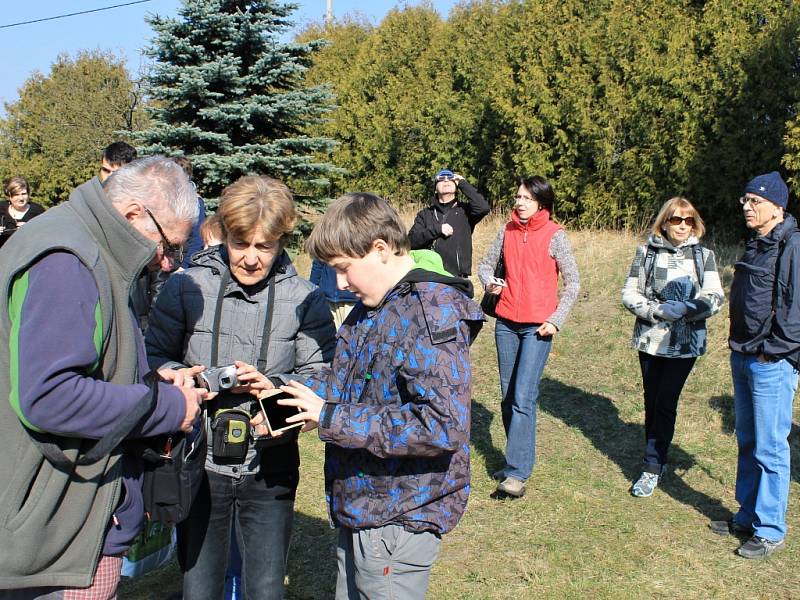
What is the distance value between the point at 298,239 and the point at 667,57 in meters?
→ 6.10

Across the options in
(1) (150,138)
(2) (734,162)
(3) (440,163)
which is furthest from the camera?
(3) (440,163)

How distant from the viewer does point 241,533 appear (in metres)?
2.81

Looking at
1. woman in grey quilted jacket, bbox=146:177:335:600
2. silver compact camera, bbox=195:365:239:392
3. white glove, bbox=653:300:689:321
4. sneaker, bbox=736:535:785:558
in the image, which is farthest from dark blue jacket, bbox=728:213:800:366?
silver compact camera, bbox=195:365:239:392

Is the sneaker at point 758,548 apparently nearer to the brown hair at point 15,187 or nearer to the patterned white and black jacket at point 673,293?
the patterned white and black jacket at point 673,293

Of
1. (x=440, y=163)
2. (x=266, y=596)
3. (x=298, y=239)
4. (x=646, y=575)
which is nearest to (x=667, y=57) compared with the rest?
(x=440, y=163)

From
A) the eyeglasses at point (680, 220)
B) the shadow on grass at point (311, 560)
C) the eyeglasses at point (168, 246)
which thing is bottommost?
the shadow on grass at point (311, 560)

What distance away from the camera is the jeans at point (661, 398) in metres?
5.00

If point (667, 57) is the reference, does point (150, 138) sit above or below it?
below

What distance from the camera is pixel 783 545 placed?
14.1ft

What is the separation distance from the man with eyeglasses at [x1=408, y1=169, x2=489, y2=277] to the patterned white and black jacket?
252 cm

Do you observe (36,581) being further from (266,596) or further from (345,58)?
(345,58)

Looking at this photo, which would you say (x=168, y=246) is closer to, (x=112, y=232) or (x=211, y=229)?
(x=112, y=232)

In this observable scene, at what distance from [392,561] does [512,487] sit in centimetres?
294

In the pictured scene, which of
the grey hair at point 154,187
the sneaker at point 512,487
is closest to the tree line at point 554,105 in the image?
the sneaker at point 512,487
